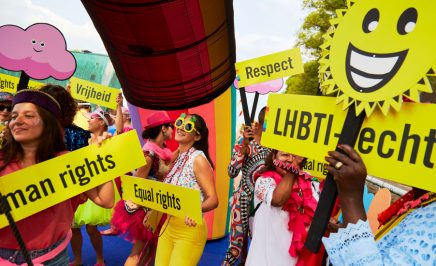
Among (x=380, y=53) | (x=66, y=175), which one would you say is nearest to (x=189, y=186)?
(x=66, y=175)

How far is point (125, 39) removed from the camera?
5.65ft

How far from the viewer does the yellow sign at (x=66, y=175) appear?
155 centimetres

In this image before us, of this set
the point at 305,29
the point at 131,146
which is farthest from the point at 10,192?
the point at 305,29

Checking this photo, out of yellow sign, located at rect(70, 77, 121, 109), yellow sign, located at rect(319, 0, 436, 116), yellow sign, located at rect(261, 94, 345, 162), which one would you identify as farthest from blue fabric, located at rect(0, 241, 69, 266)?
yellow sign, located at rect(70, 77, 121, 109)

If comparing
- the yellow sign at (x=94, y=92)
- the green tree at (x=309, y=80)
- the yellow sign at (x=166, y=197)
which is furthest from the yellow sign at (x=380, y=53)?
the green tree at (x=309, y=80)

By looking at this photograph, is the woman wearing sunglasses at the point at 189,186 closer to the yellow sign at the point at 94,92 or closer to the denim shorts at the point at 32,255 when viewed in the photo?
the denim shorts at the point at 32,255

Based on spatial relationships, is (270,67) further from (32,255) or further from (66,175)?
(32,255)

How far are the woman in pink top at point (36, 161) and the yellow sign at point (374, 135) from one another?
1.08m

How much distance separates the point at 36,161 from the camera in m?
1.79

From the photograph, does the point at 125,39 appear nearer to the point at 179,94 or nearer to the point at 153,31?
the point at 153,31

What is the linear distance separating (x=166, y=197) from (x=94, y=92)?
8.89 ft

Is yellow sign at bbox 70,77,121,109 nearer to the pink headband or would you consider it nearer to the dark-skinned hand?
the pink headband

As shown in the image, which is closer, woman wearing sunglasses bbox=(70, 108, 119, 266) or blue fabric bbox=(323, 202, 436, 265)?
blue fabric bbox=(323, 202, 436, 265)

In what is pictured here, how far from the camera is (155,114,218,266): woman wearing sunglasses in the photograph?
2.63 m
